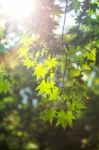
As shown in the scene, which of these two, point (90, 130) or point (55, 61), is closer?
point (55, 61)

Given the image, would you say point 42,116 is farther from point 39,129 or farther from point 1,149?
point 39,129

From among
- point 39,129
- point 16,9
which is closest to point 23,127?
Answer: point 39,129

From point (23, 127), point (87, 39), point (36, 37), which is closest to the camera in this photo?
point (36, 37)

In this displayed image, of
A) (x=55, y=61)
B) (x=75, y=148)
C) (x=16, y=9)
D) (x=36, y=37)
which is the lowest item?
(x=75, y=148)

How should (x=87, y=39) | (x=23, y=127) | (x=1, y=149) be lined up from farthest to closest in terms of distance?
(x=23, y=127) < (x=1, y=149) < (x=87, y=39)

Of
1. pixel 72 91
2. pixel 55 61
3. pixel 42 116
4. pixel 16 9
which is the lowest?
→ pixel 42 116

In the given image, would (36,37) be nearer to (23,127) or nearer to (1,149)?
(1,149)

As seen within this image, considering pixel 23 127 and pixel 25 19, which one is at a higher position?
pixel 25 19

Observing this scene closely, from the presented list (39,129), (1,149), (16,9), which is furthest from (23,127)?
(16,9)

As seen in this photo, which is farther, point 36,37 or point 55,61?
point 36,37
